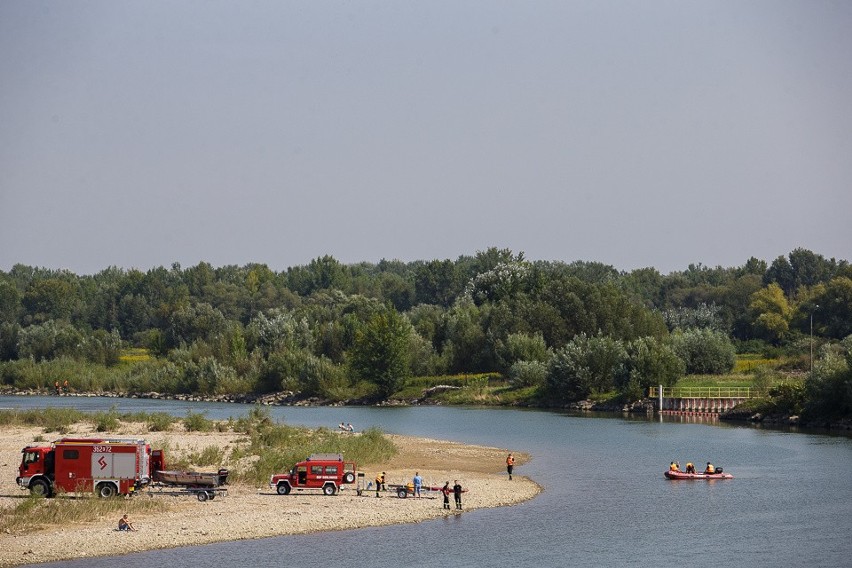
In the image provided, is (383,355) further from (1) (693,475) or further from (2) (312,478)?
(2) (312,478)

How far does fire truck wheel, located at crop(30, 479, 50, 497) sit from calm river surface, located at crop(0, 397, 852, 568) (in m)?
9.45

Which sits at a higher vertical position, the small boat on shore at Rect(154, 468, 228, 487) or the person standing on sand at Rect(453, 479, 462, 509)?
the small boat on shore at Rect(154, 468, 228, 487)

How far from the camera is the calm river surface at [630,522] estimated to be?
4125cm

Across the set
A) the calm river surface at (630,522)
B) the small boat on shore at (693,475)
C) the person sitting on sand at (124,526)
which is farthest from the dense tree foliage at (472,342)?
the person sitting on sand at (124,526)

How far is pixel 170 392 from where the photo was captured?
481 ft

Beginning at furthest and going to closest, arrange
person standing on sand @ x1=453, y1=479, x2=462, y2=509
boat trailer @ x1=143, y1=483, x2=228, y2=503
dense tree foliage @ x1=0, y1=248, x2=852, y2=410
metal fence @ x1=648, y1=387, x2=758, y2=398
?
1. dense tree foliage @ x1=0, y1=248, x2=852, y2=410
2. metal fence @ x1=648, y1=387, x2=758, y2=398
3. boat trailer @ x1=143, y1=483, x2=228, y2=503
4. person standing on sand @ x1=453, y1=479, x2=462, y2=509

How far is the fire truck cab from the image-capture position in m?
51.5

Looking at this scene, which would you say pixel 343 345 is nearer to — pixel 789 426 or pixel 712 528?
pixel 789 426

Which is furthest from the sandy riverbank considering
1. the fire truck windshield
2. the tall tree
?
the tall tree

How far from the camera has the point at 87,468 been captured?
157ft

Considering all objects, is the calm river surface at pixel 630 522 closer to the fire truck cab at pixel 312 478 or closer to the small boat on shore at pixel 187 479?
the fire truck cab at pixel 312 478

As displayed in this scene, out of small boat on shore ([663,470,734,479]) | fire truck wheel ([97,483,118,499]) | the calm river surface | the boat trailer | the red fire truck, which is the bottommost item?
the calm river surface

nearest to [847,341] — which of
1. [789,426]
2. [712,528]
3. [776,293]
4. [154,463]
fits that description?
[789,426]

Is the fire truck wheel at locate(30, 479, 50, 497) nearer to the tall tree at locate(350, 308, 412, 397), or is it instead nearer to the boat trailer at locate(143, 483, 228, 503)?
the boat trailer at locate(143, 483, 228, 503)
